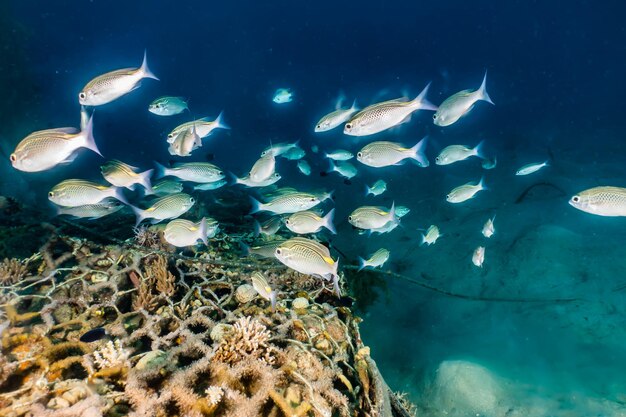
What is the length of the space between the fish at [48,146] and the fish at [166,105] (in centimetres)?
344

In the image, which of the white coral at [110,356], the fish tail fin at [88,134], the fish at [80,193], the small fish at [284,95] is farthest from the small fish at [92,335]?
the small fish at [284,95]

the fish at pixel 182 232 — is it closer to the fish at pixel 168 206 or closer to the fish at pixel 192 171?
the fish at pixel 168 206

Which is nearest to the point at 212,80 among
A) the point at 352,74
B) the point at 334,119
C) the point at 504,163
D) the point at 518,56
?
the point at 352,74

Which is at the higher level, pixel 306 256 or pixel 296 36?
pixel 306 256

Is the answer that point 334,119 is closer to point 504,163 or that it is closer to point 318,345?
point 318,345

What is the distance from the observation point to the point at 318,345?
4.02m

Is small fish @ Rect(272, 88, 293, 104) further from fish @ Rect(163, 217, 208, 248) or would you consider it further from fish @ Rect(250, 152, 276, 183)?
fish @ Rect(163, 217, 208, 248)

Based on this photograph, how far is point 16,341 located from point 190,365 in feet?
6.40

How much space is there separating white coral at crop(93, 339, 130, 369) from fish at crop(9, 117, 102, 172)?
89.4 inches

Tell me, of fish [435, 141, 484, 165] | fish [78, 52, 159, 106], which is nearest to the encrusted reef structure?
fish [78, 52, 159, 106]

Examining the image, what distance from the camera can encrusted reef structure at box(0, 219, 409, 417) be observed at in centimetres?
294

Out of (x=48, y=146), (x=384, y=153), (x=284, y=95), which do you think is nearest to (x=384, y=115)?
(x=384, y=153)

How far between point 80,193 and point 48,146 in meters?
0.87

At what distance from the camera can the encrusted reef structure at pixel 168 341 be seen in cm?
294
